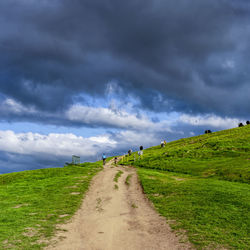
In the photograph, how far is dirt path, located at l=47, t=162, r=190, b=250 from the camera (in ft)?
45.1

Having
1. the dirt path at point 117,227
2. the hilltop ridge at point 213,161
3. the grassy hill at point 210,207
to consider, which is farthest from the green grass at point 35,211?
the hilltop ridge at point 213,161

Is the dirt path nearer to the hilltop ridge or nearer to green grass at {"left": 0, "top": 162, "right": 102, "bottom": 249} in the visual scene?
green grass at {"left": 0, "top": 162, "right": 102, "bottom": 249}

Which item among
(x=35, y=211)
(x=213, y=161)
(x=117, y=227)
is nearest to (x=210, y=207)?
(x=117, y=227)

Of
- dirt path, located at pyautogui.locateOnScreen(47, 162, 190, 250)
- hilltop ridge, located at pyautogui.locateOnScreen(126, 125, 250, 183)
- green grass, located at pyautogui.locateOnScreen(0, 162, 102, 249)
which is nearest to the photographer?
dirt path, located at pyautogui.locateOnScreen(47, 162, 190, 250)

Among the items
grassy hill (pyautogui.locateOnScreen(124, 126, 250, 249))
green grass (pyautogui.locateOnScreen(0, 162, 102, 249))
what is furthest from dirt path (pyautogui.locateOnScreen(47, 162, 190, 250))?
grassy hill (pyautogui.locateOnScreen(124, 126, 250, 249))

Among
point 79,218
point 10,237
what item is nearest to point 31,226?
point 10,237

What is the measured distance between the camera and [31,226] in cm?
1686

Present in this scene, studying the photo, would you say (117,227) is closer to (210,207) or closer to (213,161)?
(210,207)

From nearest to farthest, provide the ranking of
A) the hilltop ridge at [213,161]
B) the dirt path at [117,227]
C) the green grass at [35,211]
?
1. the dirt path at [117,227]
2. the green grass at [35,211]
3. the hilltop ridge at [213,161]

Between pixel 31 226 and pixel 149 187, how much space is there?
18.1 metres

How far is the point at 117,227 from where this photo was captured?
666 inches

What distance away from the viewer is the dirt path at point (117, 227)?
13734 mm

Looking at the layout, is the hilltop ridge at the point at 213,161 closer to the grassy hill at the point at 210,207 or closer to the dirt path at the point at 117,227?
the grassy hill at the point at 210,207

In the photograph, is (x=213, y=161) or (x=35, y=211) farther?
(x=213, y=161)
